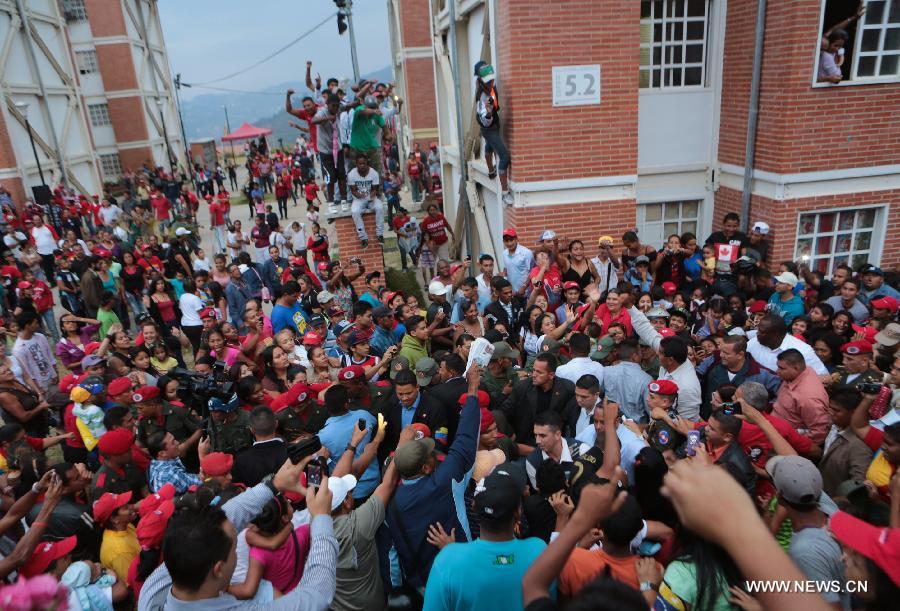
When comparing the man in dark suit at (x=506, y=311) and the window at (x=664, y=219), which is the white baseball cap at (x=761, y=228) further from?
the man in dark suit at (x=506, y=311)

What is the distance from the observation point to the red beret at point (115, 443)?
4.03 m

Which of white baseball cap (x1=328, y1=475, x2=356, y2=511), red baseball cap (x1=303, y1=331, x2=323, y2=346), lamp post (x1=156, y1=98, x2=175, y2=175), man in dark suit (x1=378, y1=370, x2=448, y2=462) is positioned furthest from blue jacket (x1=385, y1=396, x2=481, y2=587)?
lamp post (x1=156, y1=98, x2=175, y2=175)

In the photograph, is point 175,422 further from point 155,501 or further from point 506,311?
point 506,311

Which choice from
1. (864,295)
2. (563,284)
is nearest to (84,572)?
(563,284)

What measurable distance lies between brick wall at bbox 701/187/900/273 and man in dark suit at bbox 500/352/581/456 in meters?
5.51

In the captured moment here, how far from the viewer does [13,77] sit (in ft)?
64.7

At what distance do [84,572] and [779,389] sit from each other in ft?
17.3

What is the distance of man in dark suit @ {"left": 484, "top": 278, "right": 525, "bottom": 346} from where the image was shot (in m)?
6.93

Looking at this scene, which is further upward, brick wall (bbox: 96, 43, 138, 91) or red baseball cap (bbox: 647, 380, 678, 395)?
brick wall (bbox: 96, 43, 138, 91)

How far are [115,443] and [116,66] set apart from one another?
3399 centimetres

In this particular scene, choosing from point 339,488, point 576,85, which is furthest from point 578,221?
point 339,488

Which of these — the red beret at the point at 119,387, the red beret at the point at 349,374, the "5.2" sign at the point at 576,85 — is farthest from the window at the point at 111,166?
the red beret at the point at 349,374

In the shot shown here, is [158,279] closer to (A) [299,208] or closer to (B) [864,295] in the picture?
(B) [864,295]

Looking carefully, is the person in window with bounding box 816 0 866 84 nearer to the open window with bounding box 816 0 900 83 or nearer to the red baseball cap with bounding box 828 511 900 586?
the open window with bounding box 816 0 900 83
